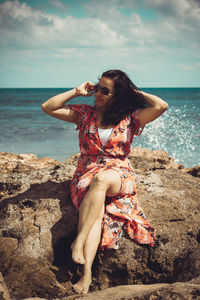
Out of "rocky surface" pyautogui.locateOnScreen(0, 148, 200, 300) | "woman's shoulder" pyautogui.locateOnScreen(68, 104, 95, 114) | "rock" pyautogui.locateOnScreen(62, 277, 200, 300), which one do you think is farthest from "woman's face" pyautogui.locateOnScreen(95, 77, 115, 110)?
"rock" pyautogui.locateOnScreen(62, 277, 200, 300)

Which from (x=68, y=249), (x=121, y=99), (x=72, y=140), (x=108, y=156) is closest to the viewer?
(x=68, y=249)

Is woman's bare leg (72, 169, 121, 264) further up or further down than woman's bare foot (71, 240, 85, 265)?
further up

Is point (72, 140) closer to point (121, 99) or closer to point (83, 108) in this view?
point (83, 108)

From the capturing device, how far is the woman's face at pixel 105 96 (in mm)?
3031

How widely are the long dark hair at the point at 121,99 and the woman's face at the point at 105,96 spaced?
0.12ft

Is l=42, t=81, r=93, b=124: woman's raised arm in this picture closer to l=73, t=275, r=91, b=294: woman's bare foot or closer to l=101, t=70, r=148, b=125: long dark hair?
l=101, t=70, r=148, b=125: long dark hair

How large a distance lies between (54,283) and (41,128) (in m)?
13.9

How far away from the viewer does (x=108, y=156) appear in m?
3.00

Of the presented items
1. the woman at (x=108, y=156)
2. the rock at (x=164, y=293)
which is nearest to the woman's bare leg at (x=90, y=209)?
the woman at (x=108, y=156)

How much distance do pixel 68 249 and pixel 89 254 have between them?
13.5 inches

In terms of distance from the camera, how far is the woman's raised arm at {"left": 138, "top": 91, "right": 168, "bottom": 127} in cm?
297

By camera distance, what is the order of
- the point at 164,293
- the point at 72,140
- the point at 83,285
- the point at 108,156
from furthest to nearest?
the point at 72,140 → the point at 108,156 → the point at 83,285 → the point at 164,293

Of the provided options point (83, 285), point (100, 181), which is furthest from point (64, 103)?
point (83, 285)

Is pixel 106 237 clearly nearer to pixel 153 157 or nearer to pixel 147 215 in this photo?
Result: pixel 147 215
